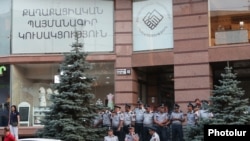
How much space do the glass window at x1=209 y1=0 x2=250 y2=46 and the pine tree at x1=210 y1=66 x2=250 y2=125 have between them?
490 cm

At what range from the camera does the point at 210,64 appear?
66.5 ft

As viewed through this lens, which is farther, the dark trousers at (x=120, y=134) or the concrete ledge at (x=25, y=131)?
the concrete ledge at (x=25, y=131)

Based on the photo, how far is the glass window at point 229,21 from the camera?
784 inches

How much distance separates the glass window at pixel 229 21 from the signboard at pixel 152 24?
6.86ft

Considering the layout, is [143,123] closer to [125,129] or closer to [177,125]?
[125,129]

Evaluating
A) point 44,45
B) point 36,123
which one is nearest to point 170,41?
point 44,45

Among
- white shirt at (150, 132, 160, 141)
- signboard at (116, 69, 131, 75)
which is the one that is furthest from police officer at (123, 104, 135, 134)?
signboard at (116, 69, 131, 75)

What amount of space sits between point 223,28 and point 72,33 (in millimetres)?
7531

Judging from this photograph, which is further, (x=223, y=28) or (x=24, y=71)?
(x=24, y=71)

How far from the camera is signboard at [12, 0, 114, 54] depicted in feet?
73.2

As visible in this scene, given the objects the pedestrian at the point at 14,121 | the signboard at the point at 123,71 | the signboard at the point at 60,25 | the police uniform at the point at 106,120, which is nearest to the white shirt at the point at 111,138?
the police uniform at the point at 106,120

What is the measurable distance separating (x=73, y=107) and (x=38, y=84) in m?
6.01

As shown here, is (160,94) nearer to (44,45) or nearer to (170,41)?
(170,41)

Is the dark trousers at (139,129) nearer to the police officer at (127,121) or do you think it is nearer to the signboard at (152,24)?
the police officer at (127,121)
